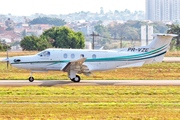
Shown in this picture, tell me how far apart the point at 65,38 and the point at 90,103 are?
187 feet

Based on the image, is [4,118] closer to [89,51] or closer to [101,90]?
[101,90]

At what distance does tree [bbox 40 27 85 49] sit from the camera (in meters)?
72.2

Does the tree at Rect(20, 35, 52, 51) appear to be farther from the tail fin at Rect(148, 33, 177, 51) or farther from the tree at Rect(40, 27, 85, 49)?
the tail fin at Rect(148, 33, 177, 51)

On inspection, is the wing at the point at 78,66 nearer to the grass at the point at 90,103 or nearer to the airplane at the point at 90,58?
the airplane at the point at 90,58

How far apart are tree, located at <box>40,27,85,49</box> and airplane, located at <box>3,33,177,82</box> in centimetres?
4663

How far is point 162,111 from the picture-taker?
14383mm

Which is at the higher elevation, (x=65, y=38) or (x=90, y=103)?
(x=65, y=38)

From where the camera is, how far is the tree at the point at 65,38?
72188 millimetres

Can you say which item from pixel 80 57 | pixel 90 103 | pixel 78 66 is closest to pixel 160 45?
pixel 80 57

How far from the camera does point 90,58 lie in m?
25.1

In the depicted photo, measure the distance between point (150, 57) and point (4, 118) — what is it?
49.1ft

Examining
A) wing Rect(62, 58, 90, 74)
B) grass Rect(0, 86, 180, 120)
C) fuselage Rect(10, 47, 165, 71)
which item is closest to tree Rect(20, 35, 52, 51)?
fuselage Rect(10, 47, 165, 71)

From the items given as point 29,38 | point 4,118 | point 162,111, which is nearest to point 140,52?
point 162,111

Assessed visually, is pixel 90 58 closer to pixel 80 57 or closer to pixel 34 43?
pixel 80 57
